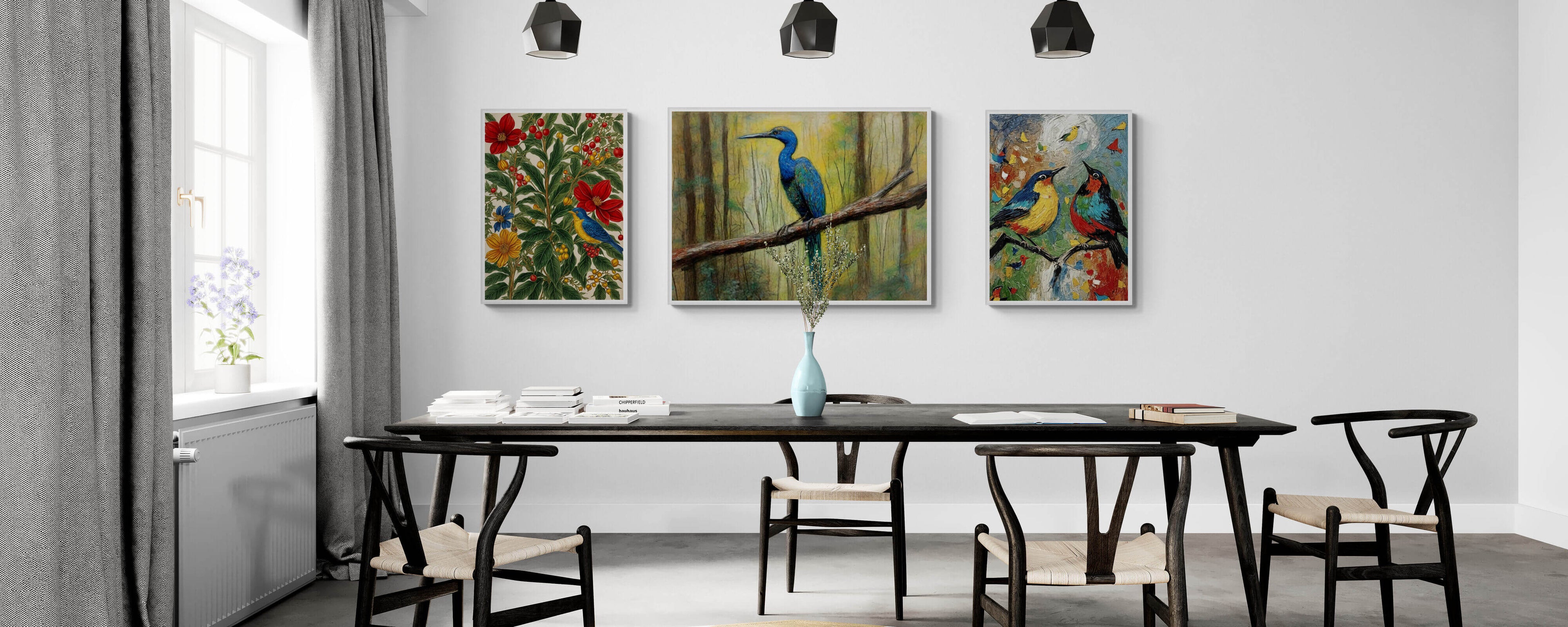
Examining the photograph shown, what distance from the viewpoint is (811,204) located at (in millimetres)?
4215

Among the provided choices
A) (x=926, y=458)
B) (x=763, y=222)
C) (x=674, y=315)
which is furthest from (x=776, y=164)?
(x=926, y=458)

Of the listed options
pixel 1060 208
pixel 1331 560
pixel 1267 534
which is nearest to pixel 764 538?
pixel 1267 534

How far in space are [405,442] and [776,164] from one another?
2448mm

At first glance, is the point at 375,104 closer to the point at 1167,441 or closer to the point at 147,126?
the point at 147,126

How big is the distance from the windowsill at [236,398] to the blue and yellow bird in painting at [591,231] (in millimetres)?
1317

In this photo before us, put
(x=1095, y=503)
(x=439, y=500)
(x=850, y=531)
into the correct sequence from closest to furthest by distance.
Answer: (x=1095, y=503)
(x=439, y=500)
(x=850, y=531)

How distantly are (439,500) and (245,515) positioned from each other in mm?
825

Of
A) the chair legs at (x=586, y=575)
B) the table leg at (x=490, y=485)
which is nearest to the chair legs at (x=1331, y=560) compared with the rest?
the chair legs at (x=586, y=575)

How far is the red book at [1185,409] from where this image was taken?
8.45 feet

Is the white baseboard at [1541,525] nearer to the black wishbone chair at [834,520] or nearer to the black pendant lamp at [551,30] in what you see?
the black wishbone chair at [834,520]

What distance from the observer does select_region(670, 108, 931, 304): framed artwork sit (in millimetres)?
4215

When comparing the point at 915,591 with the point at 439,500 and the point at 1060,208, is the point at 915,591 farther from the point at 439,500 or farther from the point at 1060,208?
the point at 1060,208

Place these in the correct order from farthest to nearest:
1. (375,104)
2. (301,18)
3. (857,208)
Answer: (857,208)
(375,104)
(301,18)

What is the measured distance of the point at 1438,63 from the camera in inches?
168
